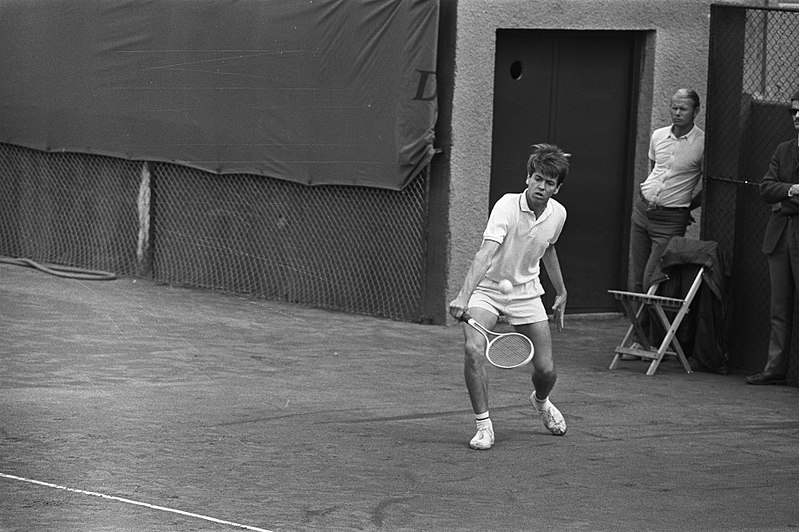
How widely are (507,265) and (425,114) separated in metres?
4.36

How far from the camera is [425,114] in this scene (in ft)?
42.4

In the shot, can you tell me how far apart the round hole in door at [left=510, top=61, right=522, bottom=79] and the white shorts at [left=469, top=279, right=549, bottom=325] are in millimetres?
4841

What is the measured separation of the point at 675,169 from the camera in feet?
39.5

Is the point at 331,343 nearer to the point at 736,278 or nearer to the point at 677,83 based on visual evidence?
the point at 736,278

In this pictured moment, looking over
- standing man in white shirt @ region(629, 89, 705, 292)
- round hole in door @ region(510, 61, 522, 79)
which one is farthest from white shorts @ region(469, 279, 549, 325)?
round hole in door @ region(510, 61, 522, 79)

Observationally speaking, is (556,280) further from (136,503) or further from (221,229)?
(221,229)

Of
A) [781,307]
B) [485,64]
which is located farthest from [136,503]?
[485,64]

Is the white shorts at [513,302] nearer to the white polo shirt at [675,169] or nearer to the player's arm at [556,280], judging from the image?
the player's arm at [556,280]

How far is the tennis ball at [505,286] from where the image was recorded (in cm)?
875

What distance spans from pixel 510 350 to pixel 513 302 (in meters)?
0.42

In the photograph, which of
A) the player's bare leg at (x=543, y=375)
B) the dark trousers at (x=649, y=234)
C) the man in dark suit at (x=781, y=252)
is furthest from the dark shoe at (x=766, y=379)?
the player's bare leg at (x=543, y=375)

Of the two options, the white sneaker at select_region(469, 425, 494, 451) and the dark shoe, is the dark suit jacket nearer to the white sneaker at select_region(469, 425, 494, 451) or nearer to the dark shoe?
the dark shoe

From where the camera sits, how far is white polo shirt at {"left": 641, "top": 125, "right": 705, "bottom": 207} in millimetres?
12039

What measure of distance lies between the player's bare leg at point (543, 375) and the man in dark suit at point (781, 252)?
8.93 ft
